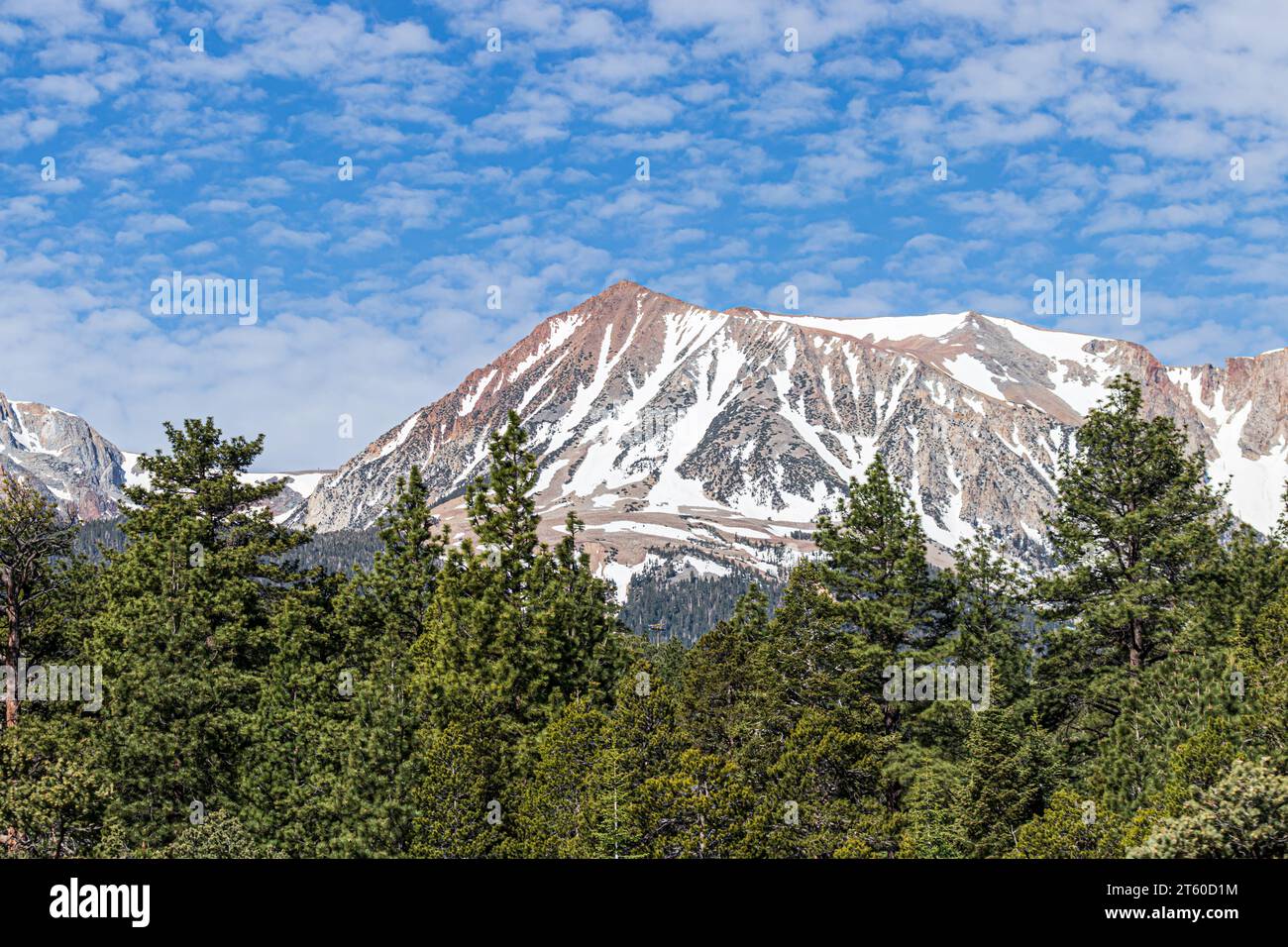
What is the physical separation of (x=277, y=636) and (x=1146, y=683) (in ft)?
102

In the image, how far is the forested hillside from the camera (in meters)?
32.1

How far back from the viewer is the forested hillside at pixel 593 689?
32.1 metres

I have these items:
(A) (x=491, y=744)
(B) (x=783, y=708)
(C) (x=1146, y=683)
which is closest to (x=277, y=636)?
(A) (x=491, y=744)

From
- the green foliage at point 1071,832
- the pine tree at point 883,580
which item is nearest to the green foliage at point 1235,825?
the green foliage at point 1071,832

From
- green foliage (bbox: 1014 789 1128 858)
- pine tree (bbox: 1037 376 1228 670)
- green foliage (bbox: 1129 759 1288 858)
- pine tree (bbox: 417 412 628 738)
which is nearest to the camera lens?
green foliage (bbox: 1129 759 1288 858)

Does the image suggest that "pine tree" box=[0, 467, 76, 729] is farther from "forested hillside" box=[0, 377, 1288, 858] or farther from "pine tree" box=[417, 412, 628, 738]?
"pine tree" box=[417, 412, 628, 738]

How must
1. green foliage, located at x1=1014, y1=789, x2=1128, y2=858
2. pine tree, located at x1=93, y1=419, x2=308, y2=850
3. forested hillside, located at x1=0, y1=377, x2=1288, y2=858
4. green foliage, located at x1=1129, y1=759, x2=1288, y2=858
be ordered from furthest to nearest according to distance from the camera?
pine tree, located at x1=93, y1=419, x2=308, y2=850
forested hillside, located at x1=0, y1=377, x2=1288, y2=858
green foliage, located at x1=1014, y1=789, x2=1128, y2=858
green foliage, located at x1=1129, y1=759, x2=1288, y2=858

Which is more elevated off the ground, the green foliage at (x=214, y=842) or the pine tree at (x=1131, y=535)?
the pine tree at (x=1131, y=535)

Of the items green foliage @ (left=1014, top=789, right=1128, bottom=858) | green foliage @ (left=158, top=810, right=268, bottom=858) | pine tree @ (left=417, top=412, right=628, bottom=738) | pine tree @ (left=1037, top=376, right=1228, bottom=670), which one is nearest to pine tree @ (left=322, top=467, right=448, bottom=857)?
pine tree @ (left=417, top=412, right=628, bottom=738)

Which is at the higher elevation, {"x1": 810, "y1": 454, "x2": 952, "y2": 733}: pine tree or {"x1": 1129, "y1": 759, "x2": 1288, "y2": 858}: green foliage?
{"x1": 810, "y1": 454, "x2": 952, "y2": 733}: pine tree

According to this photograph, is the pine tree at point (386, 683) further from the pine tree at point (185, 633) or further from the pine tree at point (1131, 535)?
the pine tree at point (1131, 535)

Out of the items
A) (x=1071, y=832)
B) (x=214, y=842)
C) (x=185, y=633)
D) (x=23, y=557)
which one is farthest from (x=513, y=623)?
(x=1071, y=832)

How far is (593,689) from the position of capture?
42.3 m

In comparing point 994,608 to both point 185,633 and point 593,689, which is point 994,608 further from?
point 185,633
